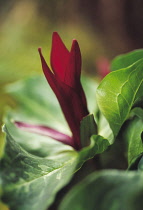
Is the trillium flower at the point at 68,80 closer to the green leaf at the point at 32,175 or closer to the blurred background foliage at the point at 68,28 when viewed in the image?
the green leaf at the point at 32,175

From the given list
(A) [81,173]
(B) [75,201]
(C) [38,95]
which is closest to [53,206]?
(A) [81,173]

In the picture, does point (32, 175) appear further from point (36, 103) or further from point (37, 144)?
point (36, 103)

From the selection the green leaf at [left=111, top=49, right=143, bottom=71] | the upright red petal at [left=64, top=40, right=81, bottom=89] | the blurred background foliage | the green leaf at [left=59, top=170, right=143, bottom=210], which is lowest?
the blurred background foliage

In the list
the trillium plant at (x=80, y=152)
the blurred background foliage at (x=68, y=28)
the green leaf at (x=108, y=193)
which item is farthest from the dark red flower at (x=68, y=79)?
the blurred background foliage at (x=68, y=28)

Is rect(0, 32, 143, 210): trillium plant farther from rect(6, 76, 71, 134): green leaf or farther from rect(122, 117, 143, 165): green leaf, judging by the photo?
rect(6, 76, 71, 134): green leaf

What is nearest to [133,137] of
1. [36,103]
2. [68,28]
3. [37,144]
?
[37,144]

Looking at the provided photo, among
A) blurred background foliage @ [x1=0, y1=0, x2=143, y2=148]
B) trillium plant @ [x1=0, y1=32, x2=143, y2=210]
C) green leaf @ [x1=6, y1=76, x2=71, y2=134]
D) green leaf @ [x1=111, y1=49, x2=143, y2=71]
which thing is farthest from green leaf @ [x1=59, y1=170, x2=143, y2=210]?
blurred background foliage @ [x1=0, y1=0, x2=143, y2=148]
